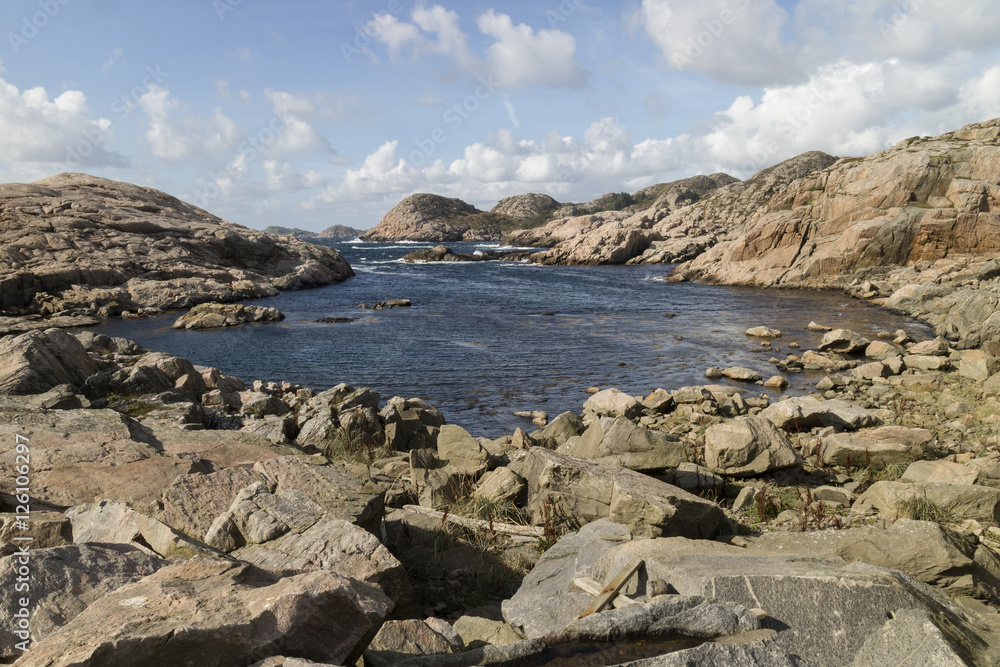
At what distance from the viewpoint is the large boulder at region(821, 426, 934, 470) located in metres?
10.9

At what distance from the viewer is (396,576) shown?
5262 mm

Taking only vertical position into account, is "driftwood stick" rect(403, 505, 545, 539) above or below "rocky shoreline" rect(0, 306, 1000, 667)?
below

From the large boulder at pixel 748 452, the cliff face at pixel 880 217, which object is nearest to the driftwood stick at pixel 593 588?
the large boulder at pixel 748 452

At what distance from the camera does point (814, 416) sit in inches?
559

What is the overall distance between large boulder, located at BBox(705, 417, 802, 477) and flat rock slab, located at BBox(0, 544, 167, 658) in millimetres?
8708

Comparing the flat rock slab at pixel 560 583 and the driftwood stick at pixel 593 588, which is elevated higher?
the driftwood stick at pixel 593 588

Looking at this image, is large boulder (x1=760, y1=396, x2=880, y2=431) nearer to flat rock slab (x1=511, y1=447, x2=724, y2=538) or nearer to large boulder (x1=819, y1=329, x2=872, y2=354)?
flat rock slab (x1=511, y1=447, x2=724, y2=538)

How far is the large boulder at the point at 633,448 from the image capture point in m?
9.64

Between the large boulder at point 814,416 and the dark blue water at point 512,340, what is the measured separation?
7675mm

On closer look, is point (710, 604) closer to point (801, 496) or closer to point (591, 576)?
point (591, 576)

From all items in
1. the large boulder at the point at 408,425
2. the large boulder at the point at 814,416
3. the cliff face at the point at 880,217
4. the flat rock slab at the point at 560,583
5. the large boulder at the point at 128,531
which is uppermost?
the cliff face at the point at 880,217

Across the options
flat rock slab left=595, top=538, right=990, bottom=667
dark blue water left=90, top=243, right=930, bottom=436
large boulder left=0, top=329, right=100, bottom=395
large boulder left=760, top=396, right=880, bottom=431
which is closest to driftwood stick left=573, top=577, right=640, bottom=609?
flat rock slab left=595, top=538, right=990, bottom=667

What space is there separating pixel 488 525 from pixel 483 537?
0.30 m

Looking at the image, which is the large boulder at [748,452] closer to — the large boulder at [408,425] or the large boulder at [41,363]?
the large boulder at [408,425]
